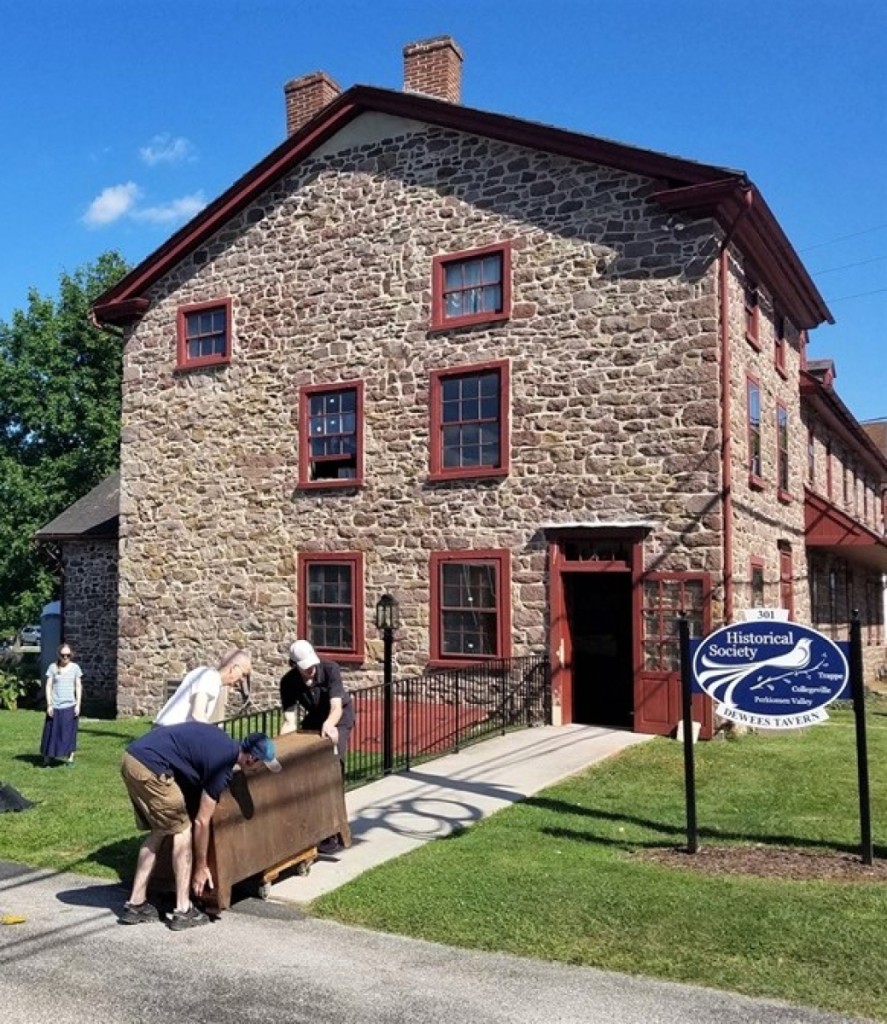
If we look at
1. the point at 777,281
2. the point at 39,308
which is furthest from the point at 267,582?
the point at 39,308

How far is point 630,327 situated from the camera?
49.9 feet

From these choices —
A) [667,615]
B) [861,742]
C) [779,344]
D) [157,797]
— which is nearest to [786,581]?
[779,344]

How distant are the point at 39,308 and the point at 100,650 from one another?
23.2 meters

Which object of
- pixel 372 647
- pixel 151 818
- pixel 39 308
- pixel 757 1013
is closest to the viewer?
pixel 757 1013

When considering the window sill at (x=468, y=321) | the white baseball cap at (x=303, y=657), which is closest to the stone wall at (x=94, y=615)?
the window sill at (x=468, y=321)

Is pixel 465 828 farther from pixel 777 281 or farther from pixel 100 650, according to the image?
pixel 100 650

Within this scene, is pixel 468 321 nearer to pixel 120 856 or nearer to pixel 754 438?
pixel 754 438

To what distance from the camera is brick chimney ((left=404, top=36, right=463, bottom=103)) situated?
59.6 ft

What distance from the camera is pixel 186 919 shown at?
6.62 meters

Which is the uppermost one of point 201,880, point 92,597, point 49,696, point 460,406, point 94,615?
point 460,406

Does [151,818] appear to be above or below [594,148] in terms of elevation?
below

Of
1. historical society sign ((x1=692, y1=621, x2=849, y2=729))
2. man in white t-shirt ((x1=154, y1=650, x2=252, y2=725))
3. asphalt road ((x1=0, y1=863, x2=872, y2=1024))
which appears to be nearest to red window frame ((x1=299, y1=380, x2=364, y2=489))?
historical society sign ((x1=692, y1=621, x2=849, y2=729))

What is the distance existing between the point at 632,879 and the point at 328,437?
1181 centimetres

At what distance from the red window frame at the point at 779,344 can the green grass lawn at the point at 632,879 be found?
8.37 metres
